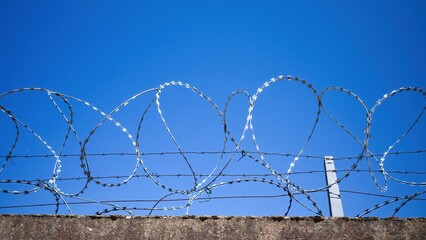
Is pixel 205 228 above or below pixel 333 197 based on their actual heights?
below

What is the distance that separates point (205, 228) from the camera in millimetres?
2576

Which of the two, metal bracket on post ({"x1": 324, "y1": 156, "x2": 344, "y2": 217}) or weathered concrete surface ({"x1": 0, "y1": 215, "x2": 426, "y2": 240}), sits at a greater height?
metal bracket on post ({"x1": 324, "y1": 156, "x2": 344, "y2": 217})

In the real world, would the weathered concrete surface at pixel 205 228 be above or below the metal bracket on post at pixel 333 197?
below

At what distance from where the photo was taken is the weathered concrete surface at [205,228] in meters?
2.49

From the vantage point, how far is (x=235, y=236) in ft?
8.37

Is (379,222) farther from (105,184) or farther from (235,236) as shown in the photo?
(105,184)

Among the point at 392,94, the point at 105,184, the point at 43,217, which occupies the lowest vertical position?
the point at 43,217

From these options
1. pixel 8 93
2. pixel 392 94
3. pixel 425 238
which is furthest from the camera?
pixel 392 94

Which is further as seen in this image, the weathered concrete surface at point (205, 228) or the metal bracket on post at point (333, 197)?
the metal bracket on post at point (333, 197)

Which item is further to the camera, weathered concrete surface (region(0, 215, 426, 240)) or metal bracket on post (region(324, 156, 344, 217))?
metal bracket on post (region(324, 156, 344, 217))

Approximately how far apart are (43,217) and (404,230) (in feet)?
8.73

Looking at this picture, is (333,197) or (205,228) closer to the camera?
(205,228)

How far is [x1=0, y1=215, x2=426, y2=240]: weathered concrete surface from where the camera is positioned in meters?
2.49

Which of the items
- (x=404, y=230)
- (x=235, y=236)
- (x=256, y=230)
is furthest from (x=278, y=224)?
(x=404, y=230)
